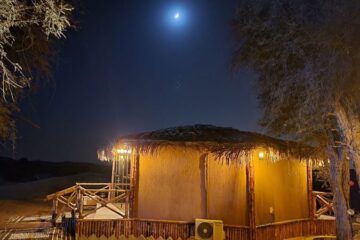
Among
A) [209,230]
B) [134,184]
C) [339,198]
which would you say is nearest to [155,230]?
[134,184]

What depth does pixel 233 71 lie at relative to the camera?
10.3 m

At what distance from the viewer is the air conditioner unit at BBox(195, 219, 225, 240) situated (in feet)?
31.9

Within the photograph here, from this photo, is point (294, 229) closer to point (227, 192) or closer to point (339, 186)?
point (339, 186)

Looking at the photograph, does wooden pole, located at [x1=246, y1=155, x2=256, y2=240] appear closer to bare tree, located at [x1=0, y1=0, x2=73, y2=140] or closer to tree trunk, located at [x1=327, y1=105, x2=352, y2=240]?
tree trunk, located at [x1=327, y1=105, x2=352, y2=240]

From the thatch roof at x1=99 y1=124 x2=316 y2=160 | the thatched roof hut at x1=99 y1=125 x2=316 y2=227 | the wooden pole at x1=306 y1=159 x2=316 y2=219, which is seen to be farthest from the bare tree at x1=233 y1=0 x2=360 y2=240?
the wooden pole at x1=306 y1=159 x2=316 y2=219

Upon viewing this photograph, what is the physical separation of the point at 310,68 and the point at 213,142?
356 centimetres

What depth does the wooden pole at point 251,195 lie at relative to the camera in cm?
1005

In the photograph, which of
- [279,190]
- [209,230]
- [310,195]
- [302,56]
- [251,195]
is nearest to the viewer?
[302,56]

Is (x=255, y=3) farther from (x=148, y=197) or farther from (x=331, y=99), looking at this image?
(x=148, y=197)

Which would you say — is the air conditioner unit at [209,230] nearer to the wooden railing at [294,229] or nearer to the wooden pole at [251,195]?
the wooden pole at [251,195]

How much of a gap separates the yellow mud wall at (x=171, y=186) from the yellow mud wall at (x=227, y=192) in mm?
283

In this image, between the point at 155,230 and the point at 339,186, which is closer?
the point at 339,186

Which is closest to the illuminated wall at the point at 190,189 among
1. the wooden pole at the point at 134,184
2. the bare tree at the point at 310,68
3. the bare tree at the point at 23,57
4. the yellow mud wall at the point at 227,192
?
the yellow mud wall at the point at 227,192

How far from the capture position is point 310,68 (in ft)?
26.2
